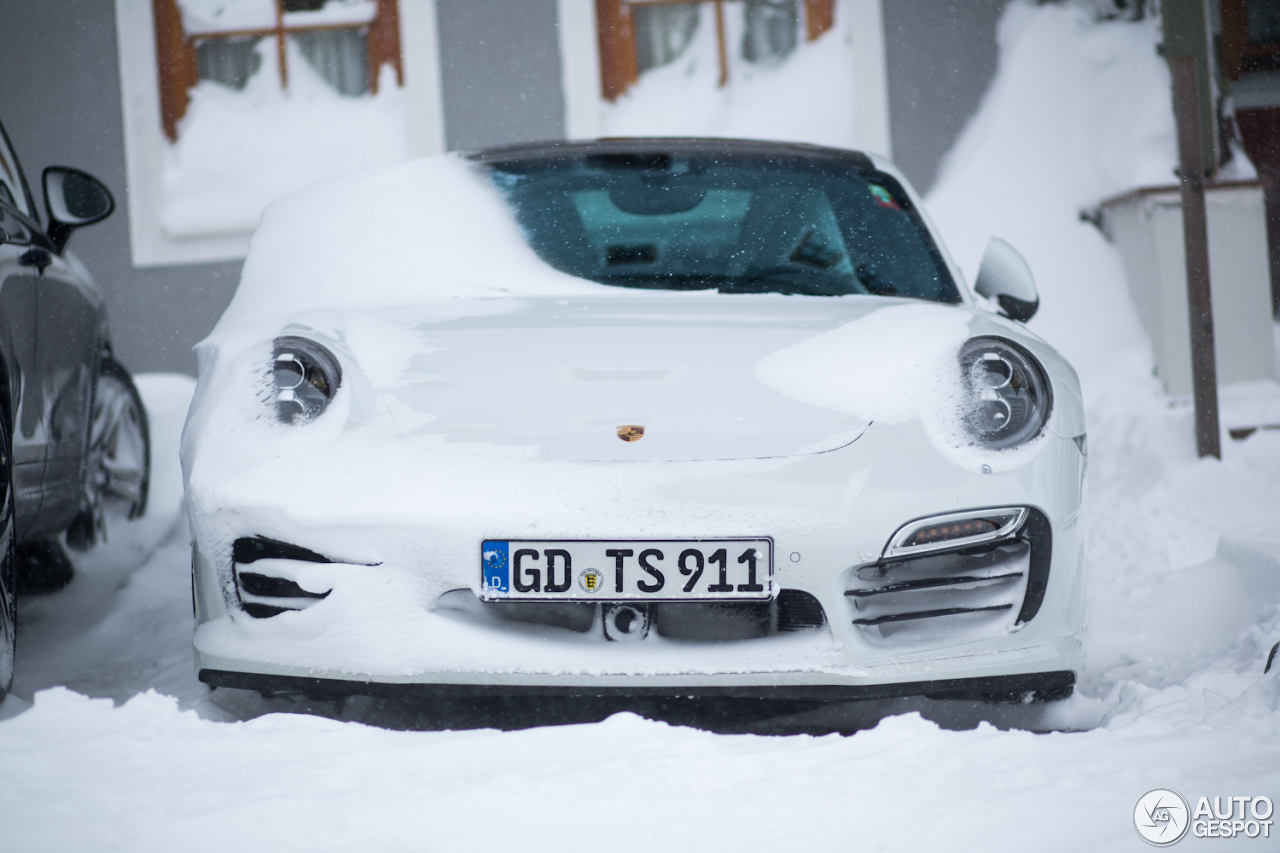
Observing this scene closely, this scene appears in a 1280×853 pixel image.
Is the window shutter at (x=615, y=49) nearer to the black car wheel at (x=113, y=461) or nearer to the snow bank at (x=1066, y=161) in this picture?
the snow bank at (x=1066, y=161)

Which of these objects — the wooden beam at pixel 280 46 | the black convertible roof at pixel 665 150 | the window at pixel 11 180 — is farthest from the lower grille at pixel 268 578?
the wooden beam at pixel 280 46

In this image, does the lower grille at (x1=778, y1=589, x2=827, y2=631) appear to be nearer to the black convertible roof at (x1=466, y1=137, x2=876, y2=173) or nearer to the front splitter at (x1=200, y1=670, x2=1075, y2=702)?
the front splitter at (x1=200, y1=670, x2=1075, y2=702)

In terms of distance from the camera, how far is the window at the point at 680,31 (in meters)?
7.23

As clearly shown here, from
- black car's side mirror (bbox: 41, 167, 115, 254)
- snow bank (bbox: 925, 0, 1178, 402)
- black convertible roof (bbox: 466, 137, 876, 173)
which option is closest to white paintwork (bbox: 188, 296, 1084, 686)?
black convertible roof (bbox: 466, 137, 876, 173)

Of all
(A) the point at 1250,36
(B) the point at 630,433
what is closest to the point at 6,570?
(B) the point at 630,433

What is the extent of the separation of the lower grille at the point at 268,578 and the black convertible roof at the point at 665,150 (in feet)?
4.92

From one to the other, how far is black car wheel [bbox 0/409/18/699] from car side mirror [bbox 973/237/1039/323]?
7.59 feet

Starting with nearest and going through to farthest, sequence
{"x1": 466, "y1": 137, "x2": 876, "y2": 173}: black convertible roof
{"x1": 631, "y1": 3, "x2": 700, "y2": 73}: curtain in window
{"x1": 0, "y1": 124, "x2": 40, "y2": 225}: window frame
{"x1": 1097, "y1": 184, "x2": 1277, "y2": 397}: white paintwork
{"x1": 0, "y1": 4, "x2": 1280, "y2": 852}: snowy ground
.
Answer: {"x1": 0, "y1": 4, "x2": 1280, "y2": 852}: snowy ground < {"x1": 466, "y1": 137, "x2": 876, "y2": 173}: black convertible roof < {"x1": 0, "y1": 124, "x2": 40, "y2": 225}: window frame < {"x1": 1097, "y1": 184, "x2": 1277, "y2": 397}: white paintwork < {"x1": 631, "y1": 3, "x2": 700, "y2": 73}: curtain in window

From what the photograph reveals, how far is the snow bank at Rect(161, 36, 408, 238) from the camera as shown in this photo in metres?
7.11

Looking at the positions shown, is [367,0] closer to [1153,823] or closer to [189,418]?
[189,418]

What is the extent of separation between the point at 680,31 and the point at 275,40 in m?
2.47

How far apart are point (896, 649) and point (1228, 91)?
5.77m

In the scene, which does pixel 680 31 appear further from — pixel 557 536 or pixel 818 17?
pixel 557 536

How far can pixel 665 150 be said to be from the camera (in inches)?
127
